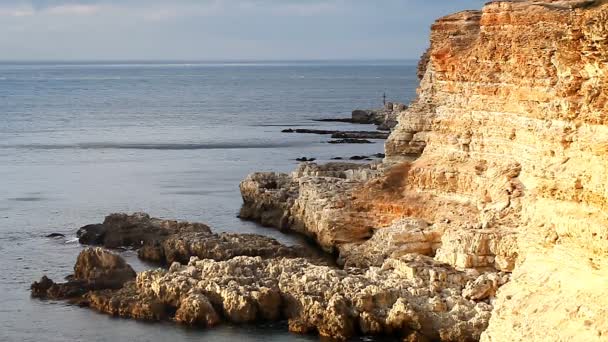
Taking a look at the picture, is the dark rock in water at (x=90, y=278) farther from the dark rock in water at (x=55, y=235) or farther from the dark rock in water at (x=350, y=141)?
the dark rock in water at (x=350, y=141)

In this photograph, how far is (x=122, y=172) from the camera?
7056cm

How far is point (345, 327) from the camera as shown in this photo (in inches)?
1212

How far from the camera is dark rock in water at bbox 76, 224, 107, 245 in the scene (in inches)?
1801

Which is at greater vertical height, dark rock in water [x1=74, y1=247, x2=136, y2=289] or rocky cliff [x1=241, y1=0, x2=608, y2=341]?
rocky cliff [x1=241, y1=0, x2=608, y2=341]

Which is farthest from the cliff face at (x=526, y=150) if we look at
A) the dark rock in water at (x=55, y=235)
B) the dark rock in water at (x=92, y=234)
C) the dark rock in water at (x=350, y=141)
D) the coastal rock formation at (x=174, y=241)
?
the dark rock in water at (x=350, y=141)

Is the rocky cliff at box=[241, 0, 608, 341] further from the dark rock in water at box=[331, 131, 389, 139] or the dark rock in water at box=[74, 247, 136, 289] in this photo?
the dark rock in water at box=[331, 131, 389, 139]

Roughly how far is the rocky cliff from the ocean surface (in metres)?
4.64

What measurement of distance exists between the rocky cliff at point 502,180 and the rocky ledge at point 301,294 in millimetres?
1176

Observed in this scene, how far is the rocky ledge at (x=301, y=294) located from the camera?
30.3 meters

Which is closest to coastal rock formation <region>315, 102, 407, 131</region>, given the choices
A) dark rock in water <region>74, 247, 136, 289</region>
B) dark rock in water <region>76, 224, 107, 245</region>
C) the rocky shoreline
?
the rocky shoreline

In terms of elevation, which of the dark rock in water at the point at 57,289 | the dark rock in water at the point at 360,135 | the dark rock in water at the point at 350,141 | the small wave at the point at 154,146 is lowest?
the small wave at the point at 154,146

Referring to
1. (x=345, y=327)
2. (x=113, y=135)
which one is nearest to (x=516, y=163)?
(x=345, y=327)

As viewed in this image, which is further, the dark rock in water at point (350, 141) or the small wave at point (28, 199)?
the dark rock in water at point (350, 141)

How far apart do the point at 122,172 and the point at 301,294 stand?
40.0 meters
